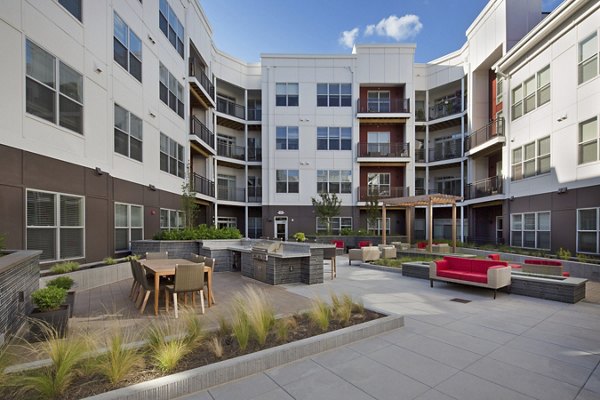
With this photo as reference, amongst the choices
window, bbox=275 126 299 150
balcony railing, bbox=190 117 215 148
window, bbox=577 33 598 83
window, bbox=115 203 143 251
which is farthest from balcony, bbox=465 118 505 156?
window, bbox=115 203 143 251

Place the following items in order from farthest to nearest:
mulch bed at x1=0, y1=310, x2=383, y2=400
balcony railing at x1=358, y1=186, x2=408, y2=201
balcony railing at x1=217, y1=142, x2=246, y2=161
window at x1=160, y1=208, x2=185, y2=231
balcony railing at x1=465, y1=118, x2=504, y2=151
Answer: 1. balcony railing at x1=217, y1=142, x2=246, y2=161
2. balcony railing at x1=358, y1=186, x2=408, y2=201
3. balcony railing at x1=465, y1=118, x2=504, y2=151
4. window at x1=160, y1=208, x2=185, y2=231
5. mulch bed at x1=0, y1=310, x2=383, y2=400

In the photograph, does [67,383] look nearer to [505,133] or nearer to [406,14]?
[505,133]

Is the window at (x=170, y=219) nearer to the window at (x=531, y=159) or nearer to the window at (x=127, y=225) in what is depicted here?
the window at (x=127, y=225)

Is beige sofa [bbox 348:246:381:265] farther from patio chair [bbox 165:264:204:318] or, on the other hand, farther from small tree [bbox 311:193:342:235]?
patio chair [bbox 165:264:204:318]

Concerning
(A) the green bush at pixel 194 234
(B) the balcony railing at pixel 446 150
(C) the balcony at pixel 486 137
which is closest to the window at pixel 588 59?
(C) the balcony at pixel 486 137

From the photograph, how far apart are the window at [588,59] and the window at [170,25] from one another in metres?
19.2

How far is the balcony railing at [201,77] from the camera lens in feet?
63.2

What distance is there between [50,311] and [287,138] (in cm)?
2224

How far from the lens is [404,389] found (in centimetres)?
349

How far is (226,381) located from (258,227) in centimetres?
2382

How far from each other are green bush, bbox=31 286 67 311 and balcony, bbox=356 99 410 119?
2373cm

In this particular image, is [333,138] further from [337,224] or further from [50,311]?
[50,311]

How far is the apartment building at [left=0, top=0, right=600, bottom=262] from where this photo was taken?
27.4ft

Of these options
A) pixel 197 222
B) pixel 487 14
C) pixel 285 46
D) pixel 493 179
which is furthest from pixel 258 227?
pixel 487 14
